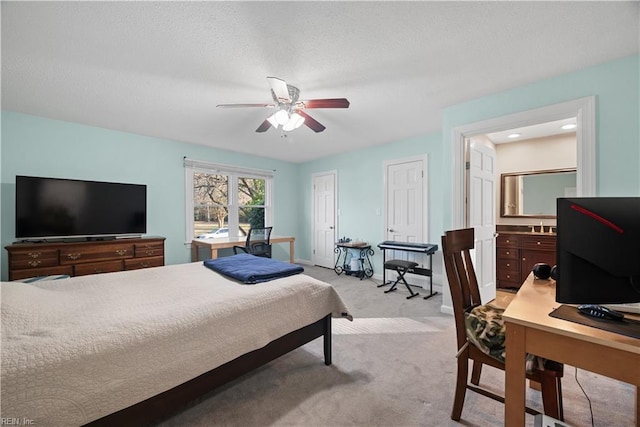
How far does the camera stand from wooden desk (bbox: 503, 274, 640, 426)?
857mm

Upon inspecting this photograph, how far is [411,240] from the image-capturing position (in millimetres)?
4352

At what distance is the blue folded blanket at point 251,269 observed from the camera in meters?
1.94

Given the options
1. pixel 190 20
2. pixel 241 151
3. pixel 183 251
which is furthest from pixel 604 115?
pixel 183 251

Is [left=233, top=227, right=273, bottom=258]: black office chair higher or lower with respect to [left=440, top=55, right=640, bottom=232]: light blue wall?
lower

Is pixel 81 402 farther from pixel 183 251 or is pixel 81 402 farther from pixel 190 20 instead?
pixel 183 251

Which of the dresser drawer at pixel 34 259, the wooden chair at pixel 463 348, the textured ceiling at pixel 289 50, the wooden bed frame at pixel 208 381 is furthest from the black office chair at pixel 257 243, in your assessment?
the wooden chair at pixel 463 348

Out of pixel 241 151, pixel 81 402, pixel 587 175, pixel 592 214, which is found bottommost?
pixel 81 402

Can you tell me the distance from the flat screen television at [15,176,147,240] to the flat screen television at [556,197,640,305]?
4475 mm

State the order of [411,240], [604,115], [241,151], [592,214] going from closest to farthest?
[592,214] → [604,115] → [411,240] → [241,151]

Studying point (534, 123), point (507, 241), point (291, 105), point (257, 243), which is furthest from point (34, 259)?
point (507, 241)

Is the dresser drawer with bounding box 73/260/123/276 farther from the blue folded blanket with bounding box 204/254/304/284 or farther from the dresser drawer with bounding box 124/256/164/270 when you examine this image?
the blue folded blanket with bounding box 204/254/304/284

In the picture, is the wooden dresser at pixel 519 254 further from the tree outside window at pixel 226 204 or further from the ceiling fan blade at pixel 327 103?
the tree outside window at pixel 226 204

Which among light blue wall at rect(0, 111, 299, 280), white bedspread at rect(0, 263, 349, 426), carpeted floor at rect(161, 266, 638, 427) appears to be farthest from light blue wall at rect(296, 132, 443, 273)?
white bedspread at rect(0, 263, 349, 426)

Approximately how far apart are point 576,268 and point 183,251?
4.77 m
